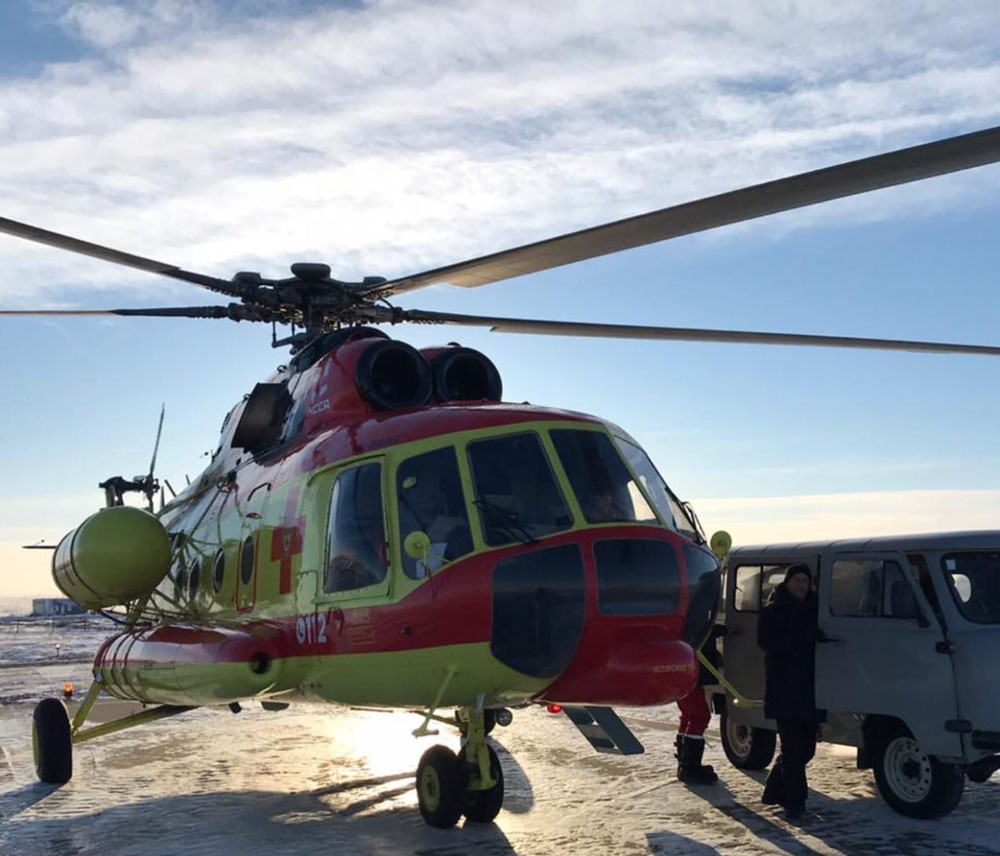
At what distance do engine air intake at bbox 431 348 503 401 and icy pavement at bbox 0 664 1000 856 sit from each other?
3.20 metres

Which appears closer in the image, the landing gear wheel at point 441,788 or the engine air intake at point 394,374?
the landing gear wheel at point 441,788

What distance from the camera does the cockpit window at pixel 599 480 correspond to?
698cm

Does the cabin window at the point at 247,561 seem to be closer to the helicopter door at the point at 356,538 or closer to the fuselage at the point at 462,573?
the fuselage at the point at 462,573

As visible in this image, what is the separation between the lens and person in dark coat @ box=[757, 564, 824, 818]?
26.3 ft

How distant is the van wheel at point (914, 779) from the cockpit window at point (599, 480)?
8.76 feet

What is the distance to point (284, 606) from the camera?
811 cm

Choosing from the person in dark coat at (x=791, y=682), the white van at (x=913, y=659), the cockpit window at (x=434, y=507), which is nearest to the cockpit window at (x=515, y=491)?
the cockpit window at (x=434, y=507)

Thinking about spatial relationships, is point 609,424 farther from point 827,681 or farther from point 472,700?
point 827,681

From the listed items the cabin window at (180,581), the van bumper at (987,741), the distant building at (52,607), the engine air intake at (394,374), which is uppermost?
the engine air intake at (394,374)

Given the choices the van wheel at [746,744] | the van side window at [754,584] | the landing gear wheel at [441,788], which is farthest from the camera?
the van wheel at [746,744]

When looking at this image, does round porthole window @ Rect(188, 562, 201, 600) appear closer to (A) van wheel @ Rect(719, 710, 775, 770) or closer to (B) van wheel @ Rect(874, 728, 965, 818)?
(A) van wheel @ Rect(719, 710, 775, 770)

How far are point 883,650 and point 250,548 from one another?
16.1 ft

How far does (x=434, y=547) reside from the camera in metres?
6.87

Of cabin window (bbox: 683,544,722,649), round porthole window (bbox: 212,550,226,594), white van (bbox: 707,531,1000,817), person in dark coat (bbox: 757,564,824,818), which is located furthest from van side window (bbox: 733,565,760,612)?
round porthole window (bbox: 212,550,226,594)
